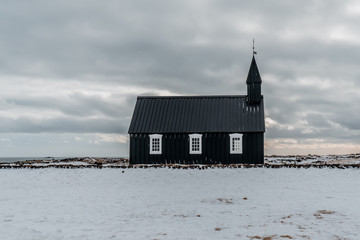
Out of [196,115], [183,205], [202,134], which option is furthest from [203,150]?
[183,205]

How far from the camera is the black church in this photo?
35781 millimetres

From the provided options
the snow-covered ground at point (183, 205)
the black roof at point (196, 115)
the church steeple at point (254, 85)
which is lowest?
the snow-covered ground at point (183, 205)

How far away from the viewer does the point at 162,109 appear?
127 ft

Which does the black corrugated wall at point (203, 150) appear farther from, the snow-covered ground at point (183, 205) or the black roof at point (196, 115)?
the snow-covered ground at point (183, 205)

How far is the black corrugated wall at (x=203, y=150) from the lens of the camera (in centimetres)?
3569

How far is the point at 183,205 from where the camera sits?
15.1 m

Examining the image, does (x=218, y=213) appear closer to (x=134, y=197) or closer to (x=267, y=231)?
(x=267, y=231)

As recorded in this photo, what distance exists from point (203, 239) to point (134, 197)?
7.99m

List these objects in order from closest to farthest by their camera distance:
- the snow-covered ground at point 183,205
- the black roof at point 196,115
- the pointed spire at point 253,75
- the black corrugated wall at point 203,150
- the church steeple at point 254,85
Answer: the snow-covered ground at point 183,205, the black corrugated wall at point 203,150, the black roof at point 196,115, the church steeple at point 254,85, the pointed spire at point 253,75

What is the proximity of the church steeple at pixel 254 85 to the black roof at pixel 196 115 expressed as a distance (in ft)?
2.31

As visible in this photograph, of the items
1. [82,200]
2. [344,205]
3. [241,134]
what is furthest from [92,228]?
[241,134]

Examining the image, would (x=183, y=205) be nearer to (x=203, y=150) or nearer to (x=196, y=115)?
(x=203, y=150)

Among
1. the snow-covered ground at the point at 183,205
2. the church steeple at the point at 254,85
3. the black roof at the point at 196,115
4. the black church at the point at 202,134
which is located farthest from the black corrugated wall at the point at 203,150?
the snow-covered ground at the point at 183,205

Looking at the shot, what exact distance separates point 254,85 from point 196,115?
23.6 ft
